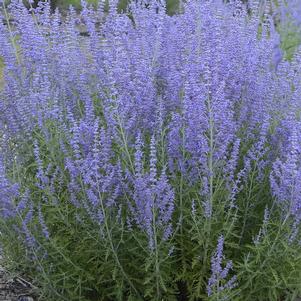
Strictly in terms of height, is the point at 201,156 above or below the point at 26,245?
above

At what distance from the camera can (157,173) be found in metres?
3.07

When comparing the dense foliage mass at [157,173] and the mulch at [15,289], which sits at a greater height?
the dense foliage mass at [157,173]

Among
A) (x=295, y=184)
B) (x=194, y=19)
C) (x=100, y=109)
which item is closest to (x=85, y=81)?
(x=100, y=109)

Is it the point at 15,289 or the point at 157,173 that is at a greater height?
the point at 157,173

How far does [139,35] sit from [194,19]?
47 centimetres

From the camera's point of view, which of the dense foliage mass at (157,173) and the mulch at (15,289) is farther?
the mulch at (15,289)

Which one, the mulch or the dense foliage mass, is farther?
the mulch

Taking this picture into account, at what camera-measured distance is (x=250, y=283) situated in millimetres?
2951

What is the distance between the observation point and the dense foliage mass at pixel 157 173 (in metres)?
2.76

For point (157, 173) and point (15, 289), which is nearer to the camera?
point (157, 173)

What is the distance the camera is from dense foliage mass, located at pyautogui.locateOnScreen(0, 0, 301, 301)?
2756 millimetres

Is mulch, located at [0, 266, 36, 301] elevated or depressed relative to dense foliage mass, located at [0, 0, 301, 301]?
depressed

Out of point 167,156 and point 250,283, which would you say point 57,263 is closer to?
point 167,156

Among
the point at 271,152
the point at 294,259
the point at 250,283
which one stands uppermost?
the point at 271,152
